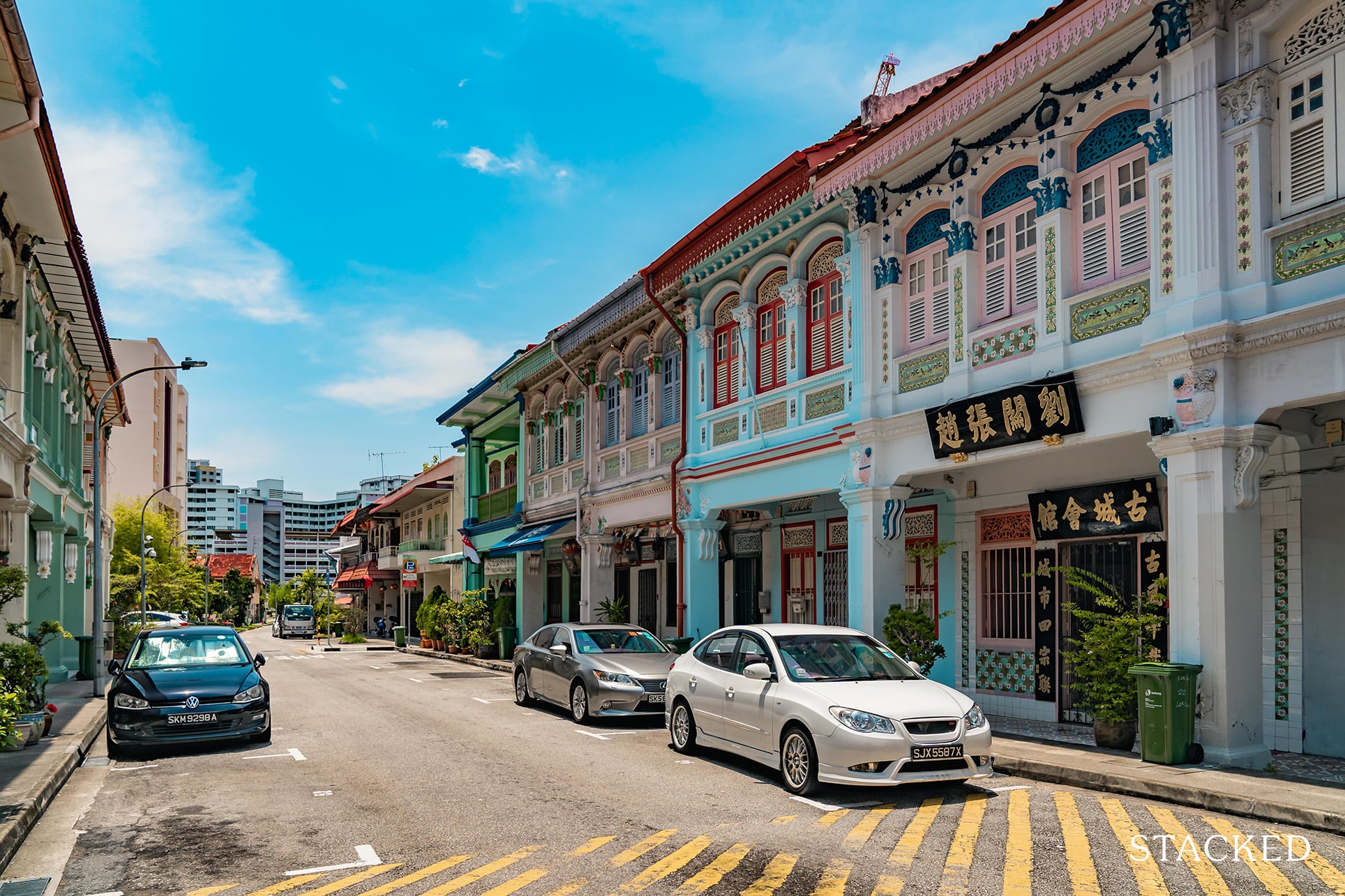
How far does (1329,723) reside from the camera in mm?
11094

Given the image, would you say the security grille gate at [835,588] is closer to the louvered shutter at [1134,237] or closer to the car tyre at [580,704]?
the car tyre at [580,704]

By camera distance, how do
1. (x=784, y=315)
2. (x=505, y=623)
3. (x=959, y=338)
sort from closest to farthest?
(x=959, y=338)
(x=784, y=315)
(x=505, y=623)

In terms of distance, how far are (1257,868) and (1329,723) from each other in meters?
5.17

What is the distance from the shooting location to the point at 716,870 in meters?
7.05

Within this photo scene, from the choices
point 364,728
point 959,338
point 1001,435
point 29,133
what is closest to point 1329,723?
point 1001,435

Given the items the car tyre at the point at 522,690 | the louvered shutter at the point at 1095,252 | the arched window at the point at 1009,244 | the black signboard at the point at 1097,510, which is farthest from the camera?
the car tyre at the point at 522,690

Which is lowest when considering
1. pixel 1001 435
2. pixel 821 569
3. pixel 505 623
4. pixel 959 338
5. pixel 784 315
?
pixel 505 623

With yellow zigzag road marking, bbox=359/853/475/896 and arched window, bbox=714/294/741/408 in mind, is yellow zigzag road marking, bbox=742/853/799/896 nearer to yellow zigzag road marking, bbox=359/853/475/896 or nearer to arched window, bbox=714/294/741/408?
yellow zigzag road marking, bbox=359/853/475/896

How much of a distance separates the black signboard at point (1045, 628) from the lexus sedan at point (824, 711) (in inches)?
170

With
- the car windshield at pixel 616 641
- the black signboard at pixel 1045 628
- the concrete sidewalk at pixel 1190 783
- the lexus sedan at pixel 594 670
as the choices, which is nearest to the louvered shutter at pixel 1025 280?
the black signboard at pixel 1045 628

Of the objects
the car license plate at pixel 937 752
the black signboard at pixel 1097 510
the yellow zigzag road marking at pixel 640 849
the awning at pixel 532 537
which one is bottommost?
the yellow zigzag road marking at pixel 640 849

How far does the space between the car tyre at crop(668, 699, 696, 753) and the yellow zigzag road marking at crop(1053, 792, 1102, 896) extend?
4.15 meters

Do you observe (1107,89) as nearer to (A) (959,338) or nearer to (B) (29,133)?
(A) (959,338)

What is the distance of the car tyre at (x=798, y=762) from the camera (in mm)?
9461
